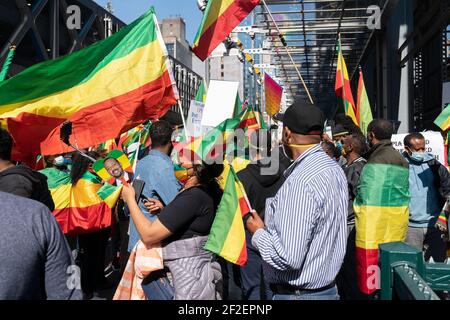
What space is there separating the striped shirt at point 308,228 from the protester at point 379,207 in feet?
5.69

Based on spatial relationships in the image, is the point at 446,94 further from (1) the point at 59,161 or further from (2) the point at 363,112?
(1) the point at 59,161

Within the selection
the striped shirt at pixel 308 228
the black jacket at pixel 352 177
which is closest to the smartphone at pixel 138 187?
the striped shirt at pixel 308 228

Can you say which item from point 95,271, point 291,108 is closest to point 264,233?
point 291,108

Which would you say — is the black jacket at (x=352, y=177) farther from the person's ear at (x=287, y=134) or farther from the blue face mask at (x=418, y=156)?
the person's ear at (x=287, y=134)

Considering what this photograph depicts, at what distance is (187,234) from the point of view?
3.17 m

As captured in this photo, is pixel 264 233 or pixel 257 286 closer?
pixel 264 233

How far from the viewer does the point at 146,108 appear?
14.4ft

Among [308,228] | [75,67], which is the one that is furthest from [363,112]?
[308,228]

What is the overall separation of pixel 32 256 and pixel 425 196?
4.34 meters

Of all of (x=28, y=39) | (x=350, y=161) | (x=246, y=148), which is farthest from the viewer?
(x=28, y=39)

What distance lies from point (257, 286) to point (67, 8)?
85.6 feet

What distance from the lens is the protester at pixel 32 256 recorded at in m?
2.05
